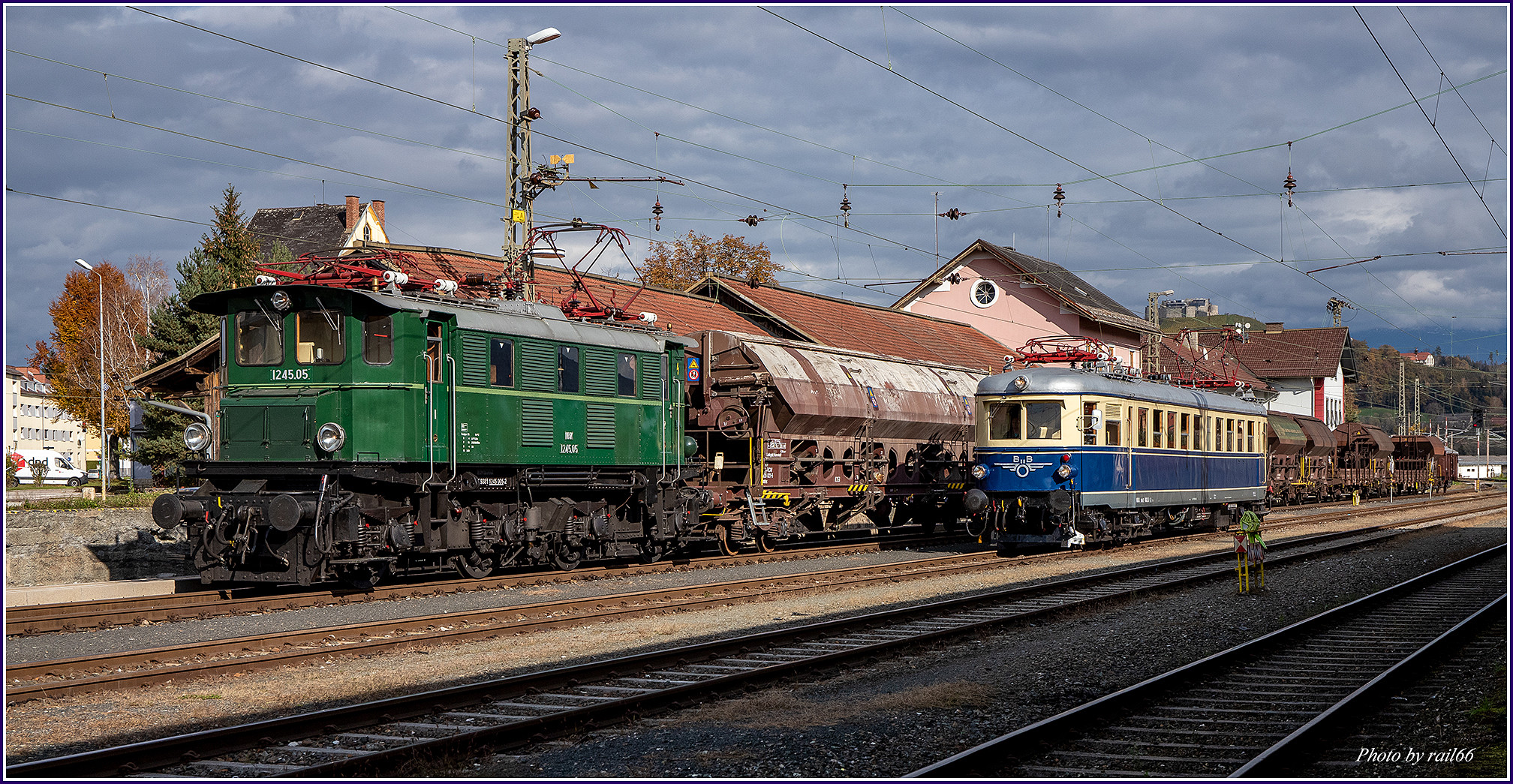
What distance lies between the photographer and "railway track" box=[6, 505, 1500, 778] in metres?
7.55

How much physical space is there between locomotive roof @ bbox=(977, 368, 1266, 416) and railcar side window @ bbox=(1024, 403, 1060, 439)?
259 millimetres

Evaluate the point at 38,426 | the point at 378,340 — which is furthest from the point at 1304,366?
the point at 38,426

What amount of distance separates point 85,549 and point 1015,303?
41.0m

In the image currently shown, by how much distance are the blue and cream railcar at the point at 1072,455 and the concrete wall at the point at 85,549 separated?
15.4 metres

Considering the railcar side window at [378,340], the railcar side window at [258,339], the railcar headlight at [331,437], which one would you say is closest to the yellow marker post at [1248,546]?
the railcar side window at [378,340]

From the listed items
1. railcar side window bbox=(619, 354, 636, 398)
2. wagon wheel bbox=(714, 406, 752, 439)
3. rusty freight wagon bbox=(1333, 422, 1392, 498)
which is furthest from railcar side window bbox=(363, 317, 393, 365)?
rusty freight wagon bbox=(1333, 422, 1392, 498)

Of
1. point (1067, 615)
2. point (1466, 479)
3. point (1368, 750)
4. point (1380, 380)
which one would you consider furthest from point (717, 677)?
point (1380, 380)

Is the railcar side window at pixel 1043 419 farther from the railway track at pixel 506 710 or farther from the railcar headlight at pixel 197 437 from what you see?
the railcar headlight at pixel 197 437

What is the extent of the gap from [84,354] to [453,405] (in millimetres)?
45328

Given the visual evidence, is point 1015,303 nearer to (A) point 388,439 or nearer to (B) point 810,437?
(B) point 810,437

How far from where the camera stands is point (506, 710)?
9.13 meters

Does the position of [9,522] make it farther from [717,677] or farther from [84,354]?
[84,354]

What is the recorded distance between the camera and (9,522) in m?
23.4

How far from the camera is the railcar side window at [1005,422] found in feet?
74.1
